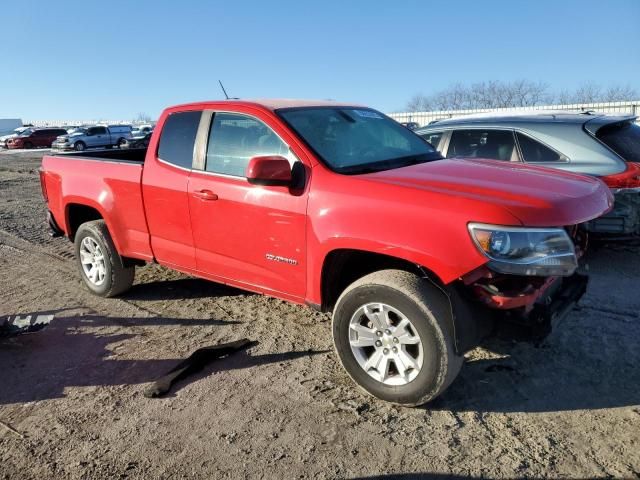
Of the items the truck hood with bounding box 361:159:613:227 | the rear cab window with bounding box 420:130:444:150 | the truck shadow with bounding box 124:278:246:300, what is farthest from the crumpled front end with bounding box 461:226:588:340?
the rear cab window with bounding box 420:130:444:150

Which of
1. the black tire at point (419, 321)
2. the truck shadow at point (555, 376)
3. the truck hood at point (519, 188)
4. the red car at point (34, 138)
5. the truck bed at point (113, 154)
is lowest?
the red car at point (34, 138)

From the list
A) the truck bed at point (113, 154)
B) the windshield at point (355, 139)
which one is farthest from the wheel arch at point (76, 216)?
the windshield at point (355, 139)

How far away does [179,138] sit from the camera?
4488mm

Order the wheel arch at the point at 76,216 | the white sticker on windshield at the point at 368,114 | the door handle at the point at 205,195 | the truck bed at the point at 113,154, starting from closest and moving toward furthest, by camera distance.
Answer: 1. the door handle at the point at 205,195
2. the white sticker on windshield at the point at 368,114
3. the wheel arch at the point at 76,216
4. the truck bed at the point at 113,154

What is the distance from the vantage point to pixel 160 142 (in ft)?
15.2

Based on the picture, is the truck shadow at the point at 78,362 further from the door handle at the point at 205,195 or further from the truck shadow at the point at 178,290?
the door handle at the point at 205,195

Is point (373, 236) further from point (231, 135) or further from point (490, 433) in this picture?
point (231, 135)

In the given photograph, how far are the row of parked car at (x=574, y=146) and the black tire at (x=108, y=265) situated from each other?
3.94m

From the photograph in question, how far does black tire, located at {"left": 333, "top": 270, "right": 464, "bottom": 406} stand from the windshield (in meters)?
0.84

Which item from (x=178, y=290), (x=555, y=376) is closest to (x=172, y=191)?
(x=178, y=290)

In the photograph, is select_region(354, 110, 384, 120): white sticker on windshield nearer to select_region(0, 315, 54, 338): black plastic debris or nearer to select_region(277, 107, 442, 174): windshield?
select_region(277, 107, 442, 174): windshield

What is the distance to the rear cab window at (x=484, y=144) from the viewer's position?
596 centimetres

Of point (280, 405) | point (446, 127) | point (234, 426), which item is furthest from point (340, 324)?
point (446, 127)

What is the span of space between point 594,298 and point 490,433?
8.13ft
